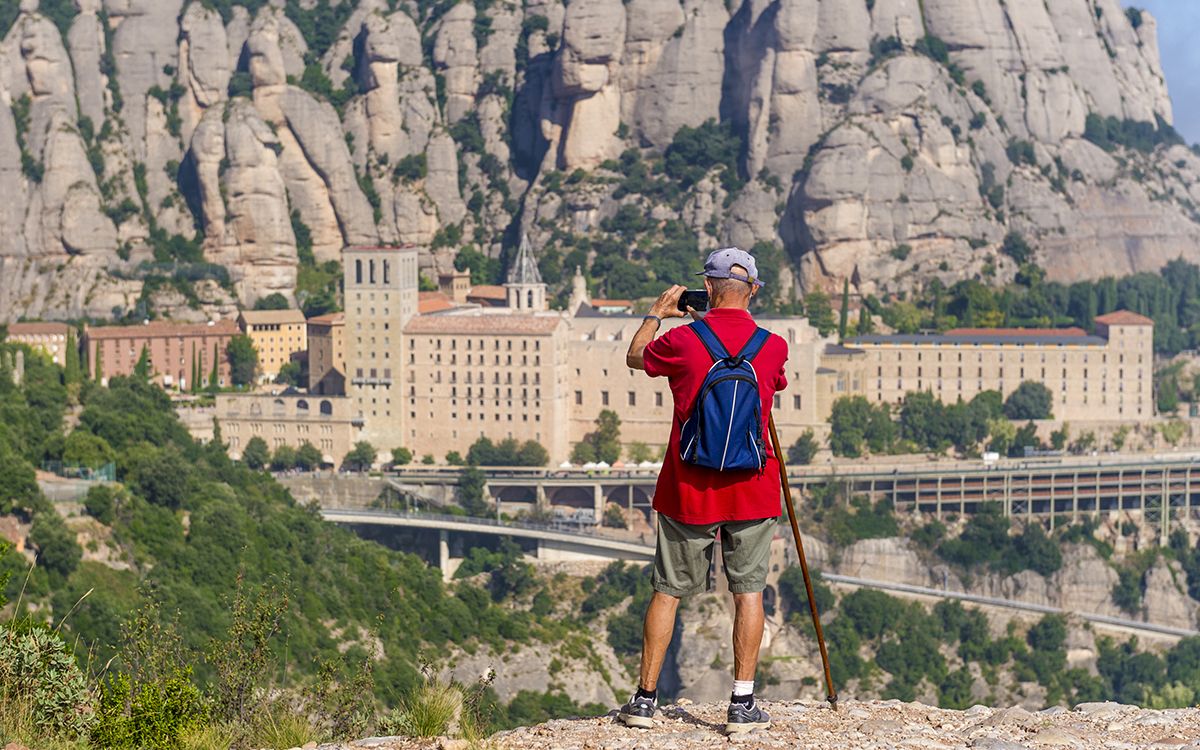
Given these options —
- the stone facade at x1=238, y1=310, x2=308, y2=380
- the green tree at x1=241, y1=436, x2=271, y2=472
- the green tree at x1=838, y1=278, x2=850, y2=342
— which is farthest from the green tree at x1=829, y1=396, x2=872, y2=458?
the stone facade at x1=238, y1=310, x2=308, y2=380

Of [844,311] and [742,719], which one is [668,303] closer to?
[742,719]

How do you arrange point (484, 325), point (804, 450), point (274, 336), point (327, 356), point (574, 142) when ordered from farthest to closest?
point (574, 142), point (274, 336), point (327, 356), point (484, 325), point (804, 450)

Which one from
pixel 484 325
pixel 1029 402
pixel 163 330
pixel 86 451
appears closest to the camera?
pixel 86 451

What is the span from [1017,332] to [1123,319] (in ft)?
14.5

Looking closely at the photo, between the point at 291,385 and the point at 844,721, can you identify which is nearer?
the point at 844,721

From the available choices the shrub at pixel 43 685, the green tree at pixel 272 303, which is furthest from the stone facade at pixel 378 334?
the shrub at pixel 43 685

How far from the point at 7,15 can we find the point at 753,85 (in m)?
36.8

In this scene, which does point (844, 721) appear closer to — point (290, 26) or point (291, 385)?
point (291, 385)

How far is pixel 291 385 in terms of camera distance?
292ft

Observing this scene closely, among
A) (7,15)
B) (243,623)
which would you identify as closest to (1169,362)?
(7,15)

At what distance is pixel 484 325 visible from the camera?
82062 millimetres

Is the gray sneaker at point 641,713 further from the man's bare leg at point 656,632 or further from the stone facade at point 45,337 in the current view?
the stone facade at point 45,337

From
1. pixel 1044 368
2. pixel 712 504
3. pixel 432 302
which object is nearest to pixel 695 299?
pixel 712 504

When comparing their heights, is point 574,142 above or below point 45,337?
above
